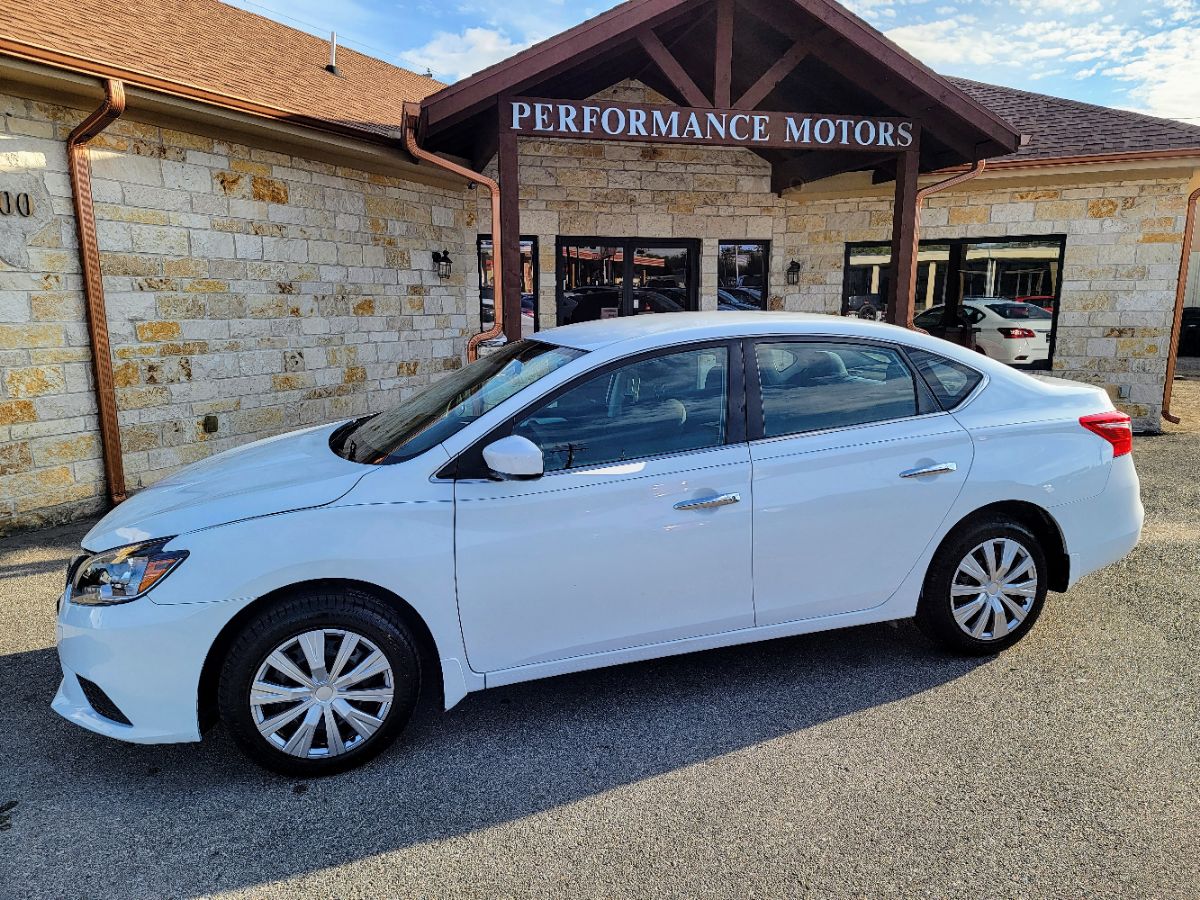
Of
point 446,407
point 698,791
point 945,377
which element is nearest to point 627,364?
point 446,407

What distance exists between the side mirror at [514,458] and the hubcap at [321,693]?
31.9 inches

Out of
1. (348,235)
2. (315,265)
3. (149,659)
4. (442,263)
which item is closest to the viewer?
(149,659)

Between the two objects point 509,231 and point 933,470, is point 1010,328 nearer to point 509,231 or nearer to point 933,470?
point 509,231

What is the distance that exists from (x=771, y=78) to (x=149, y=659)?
6.64 m

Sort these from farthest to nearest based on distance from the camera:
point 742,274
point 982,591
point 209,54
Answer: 1. point 742,274
2. point 209,54
3. point 982,591

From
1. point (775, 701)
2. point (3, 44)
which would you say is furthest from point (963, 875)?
point (3, 44)

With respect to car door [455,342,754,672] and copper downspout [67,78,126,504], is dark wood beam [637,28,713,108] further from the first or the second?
car door [455,342,754,672]

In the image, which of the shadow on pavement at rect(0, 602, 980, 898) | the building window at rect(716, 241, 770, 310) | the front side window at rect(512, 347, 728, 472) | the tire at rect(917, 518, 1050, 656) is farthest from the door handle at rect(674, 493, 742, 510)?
the building window at rect(716, 241, 770, 310)

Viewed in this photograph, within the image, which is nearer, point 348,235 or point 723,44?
point 723,44

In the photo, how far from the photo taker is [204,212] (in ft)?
22.8

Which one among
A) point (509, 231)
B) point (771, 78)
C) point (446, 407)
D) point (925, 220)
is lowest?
point (446, 407)

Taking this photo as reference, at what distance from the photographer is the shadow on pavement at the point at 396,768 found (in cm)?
259

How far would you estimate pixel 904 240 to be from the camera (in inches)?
307

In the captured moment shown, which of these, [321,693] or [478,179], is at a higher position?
[478,179]
